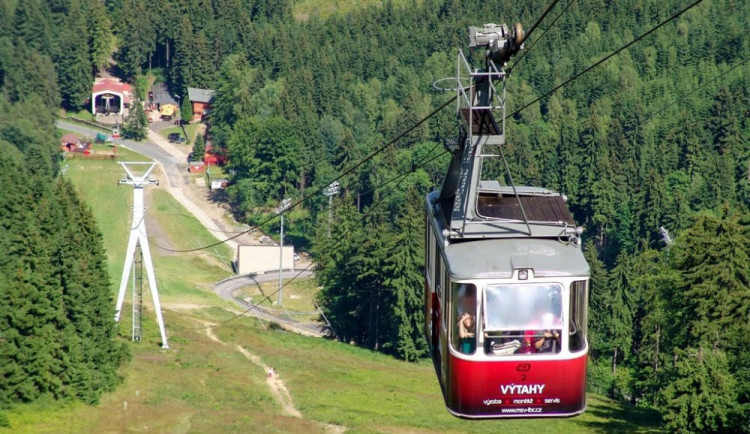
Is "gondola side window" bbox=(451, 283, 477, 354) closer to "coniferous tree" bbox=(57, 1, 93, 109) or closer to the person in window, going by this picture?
the person in window

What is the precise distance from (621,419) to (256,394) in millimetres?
20746

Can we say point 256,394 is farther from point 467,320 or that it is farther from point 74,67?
point 74,67

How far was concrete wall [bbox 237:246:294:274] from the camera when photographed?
128250 mm

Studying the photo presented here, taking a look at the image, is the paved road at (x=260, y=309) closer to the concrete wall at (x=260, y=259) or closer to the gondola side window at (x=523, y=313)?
the concrete wall at (x=260, y=259)

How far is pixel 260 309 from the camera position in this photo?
118 meters

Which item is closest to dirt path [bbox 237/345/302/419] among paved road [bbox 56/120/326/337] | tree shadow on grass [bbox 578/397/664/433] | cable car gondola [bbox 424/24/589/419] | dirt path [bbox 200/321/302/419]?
dirt path [bbox 200/321/302/419]

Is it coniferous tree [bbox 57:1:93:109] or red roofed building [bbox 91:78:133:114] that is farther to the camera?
red roofed building [bbox 91:78:133:114]

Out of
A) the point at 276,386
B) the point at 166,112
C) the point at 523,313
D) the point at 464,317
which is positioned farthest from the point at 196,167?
the point at 523,313

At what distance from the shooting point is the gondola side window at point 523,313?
2764cm

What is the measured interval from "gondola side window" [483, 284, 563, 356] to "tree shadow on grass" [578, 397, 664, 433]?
1793 inches

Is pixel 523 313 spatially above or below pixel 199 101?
below

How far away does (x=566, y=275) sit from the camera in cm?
2778

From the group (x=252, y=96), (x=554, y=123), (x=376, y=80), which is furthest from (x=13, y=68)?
(x=554, y=123)

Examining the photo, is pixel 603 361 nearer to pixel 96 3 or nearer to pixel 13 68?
pixel 13 68
